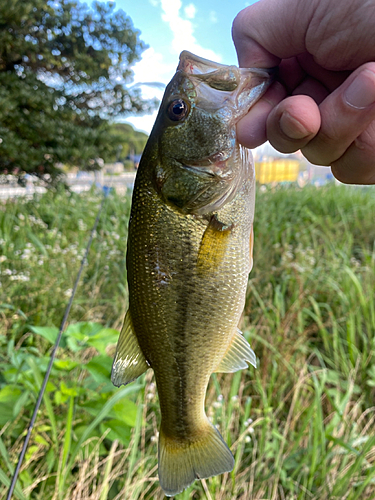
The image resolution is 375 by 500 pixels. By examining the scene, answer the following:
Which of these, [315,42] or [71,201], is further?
[71,201]

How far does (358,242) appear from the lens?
4664mm

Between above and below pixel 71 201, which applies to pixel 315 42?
below

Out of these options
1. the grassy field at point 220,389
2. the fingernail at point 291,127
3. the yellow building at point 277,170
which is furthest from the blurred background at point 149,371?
the yellow building at point 277,170

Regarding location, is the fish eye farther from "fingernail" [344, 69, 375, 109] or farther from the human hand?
"fingernail" [344, 69, 375, 109]

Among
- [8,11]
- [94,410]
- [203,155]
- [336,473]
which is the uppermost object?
[8,11]

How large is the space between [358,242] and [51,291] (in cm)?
386

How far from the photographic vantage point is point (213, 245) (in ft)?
3.51

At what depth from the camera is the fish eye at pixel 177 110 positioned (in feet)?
3.62

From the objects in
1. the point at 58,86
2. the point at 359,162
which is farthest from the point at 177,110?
the point at 58,86

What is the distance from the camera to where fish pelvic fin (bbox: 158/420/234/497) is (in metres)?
1.07

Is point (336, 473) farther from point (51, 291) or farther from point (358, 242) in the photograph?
point (358, 242)

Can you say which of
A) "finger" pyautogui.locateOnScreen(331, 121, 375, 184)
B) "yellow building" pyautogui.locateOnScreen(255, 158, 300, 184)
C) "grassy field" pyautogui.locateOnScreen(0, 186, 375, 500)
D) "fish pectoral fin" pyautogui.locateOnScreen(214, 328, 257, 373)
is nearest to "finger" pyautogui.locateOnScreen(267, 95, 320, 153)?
"finger" pyautogui.locateOnScreen(331, 121, 375, 184)

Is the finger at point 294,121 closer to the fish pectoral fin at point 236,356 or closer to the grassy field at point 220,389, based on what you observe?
the fish pectoral fin at point 236,356

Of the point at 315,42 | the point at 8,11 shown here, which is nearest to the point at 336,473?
the point at 315,42
